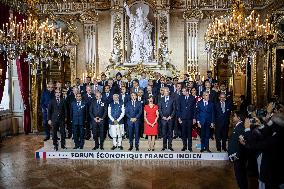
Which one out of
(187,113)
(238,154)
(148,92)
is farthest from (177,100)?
(238,154)

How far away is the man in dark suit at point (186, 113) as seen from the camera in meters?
10.0

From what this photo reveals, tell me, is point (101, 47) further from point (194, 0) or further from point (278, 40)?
point (278, 40)

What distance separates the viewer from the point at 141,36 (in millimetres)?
14820

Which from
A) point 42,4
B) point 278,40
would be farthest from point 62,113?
point 278,40

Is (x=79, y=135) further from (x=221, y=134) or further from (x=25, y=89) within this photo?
(x=25, y=89)

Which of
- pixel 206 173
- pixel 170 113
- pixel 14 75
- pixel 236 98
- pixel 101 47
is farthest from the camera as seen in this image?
pixel 236 98

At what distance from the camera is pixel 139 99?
1044 centimetres

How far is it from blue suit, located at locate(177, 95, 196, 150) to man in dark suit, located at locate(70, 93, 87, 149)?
2591 mm

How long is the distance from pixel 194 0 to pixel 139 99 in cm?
623

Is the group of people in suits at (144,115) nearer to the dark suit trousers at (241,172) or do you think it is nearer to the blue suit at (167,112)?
the blue suit at (167,112)

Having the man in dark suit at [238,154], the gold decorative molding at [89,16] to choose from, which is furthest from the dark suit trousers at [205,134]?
the gold decorative molding at [89,16]

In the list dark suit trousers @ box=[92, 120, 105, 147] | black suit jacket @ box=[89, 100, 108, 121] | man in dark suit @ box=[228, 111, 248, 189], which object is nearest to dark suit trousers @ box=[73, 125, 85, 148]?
dark suit trousers @ box=[92, 120, 105, 147]

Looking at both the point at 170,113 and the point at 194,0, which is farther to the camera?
the point at 194,0

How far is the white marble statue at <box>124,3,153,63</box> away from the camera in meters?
14.8
